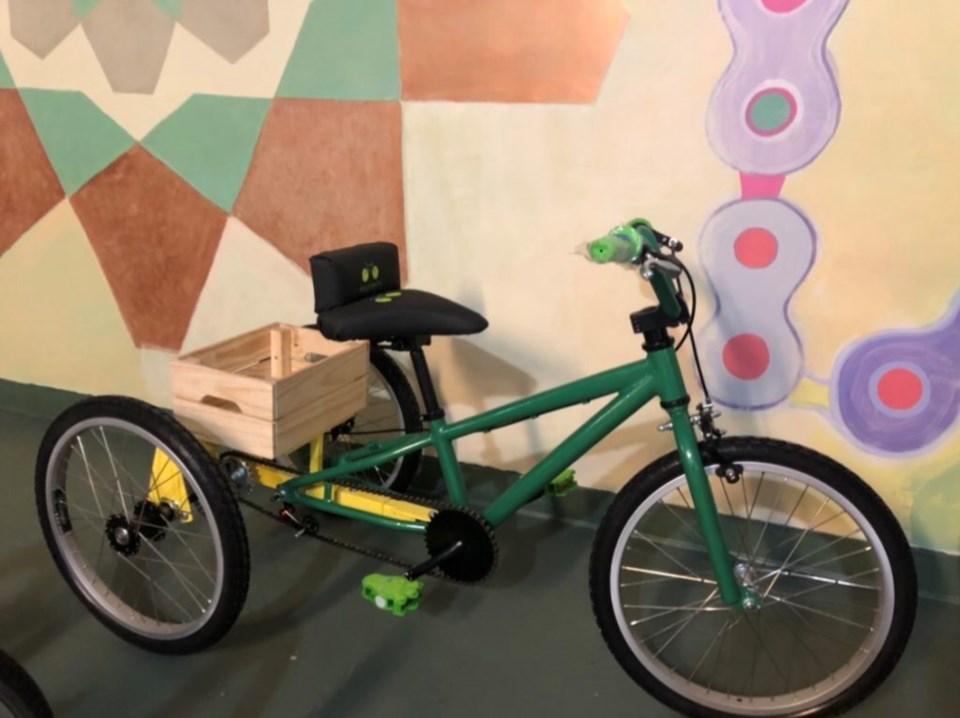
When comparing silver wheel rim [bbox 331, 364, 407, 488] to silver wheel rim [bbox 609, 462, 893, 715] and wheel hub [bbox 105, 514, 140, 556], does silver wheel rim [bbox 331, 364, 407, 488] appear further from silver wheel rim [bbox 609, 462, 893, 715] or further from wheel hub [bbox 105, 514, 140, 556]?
silver wheel rim [bbox 609, 462, 893, 715]

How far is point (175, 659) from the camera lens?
1.59 meters

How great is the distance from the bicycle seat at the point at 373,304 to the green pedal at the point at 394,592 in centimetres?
46

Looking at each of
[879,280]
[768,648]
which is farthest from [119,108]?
[768,648]

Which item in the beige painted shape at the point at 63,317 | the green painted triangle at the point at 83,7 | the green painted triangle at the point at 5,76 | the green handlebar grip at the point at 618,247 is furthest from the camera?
the beige painted shape at the point at 63,317

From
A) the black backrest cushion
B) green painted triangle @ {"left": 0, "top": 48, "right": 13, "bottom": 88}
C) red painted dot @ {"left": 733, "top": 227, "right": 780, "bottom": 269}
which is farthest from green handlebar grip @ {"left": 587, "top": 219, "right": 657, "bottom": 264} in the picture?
green painted triangle @ {"left": 0, "top": 48, "right": 13, "bottom": 88}

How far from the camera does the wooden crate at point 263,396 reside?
5.09 ft

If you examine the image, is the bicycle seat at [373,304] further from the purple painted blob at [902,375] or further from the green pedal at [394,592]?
the purple painted blob at [902,375]

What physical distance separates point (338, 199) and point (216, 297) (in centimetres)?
52

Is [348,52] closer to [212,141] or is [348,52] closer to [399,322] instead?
[212,141]

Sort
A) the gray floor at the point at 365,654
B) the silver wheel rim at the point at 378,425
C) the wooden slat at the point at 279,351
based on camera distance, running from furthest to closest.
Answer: the silver wheel rim at the point at 378,425 → the wooden slat at the point at 279,351 → the gray floor at the point at 365,654

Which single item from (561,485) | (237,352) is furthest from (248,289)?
(561,485)

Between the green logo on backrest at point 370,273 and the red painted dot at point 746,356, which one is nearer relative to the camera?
the green logo on backrest at point 370,273

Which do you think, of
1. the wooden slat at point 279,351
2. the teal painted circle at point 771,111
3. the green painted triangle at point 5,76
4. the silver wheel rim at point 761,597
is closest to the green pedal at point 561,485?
the silver wheel rim at point 761,597

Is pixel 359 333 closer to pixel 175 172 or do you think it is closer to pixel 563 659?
pixel 563 659
